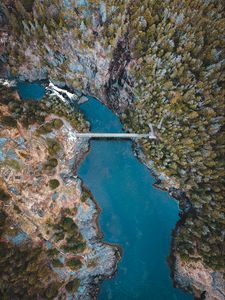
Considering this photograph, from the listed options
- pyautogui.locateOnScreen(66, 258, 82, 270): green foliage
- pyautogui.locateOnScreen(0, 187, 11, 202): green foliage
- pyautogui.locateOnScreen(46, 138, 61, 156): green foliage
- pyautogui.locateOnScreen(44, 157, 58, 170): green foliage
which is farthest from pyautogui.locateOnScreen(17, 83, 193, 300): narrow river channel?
pyautogui.locateOnScreen(0, 187, 11, 202): green foliage

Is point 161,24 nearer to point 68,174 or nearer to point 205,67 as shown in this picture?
point 205,67

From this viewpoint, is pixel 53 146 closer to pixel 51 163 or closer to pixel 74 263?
pixel 51 163

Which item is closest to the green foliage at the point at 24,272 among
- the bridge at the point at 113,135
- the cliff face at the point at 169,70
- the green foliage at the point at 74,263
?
the green foliage at the point at 74,263

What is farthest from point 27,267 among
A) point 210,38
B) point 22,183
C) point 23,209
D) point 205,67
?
point 210,38

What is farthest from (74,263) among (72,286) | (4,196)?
(4,196)

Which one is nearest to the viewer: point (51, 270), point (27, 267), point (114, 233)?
point (27, 267)

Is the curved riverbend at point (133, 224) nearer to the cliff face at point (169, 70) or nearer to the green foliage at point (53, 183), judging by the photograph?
the cliff face at point (169, 70)
